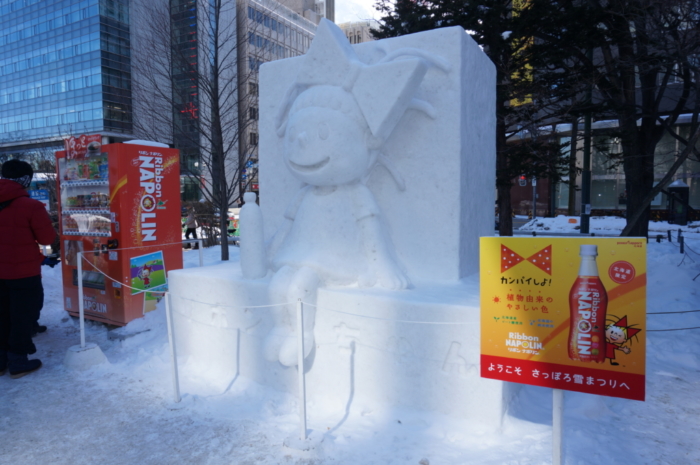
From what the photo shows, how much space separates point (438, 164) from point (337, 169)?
2.91 feet

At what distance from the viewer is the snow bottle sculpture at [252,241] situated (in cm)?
374

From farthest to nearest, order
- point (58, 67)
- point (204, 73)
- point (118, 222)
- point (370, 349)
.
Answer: point (58, 67) → point (204, 73) → point (118, 222) → point (370, 349)

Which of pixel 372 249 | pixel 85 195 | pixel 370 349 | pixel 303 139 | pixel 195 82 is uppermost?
pixel 195 82

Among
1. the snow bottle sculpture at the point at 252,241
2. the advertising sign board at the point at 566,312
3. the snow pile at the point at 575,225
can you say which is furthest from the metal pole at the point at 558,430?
the snow pile at the point at 575,225

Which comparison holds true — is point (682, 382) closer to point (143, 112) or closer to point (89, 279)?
point (89, 279)

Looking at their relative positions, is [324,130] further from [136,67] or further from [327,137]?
[136,67]

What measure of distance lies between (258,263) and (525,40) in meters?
7.70

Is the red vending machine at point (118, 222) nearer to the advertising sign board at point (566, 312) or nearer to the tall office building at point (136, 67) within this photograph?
the tall office building at point (136, 67)

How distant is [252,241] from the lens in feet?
12.6

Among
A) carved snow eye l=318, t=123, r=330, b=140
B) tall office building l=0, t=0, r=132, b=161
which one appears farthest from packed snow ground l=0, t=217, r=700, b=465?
tall office building l=0, t=0, r=132, b=161

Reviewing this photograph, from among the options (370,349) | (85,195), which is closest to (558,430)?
(370,349)

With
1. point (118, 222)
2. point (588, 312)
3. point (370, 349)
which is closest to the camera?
point (588, 312)

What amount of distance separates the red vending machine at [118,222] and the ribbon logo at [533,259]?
4.66 m

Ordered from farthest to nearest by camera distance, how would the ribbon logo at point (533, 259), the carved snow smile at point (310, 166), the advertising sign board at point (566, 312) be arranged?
1. the carved snow smile at point (310, 166)
2. the ribbon logo at point (533, 259)
3. the advertising sign board at point (566, 312)
